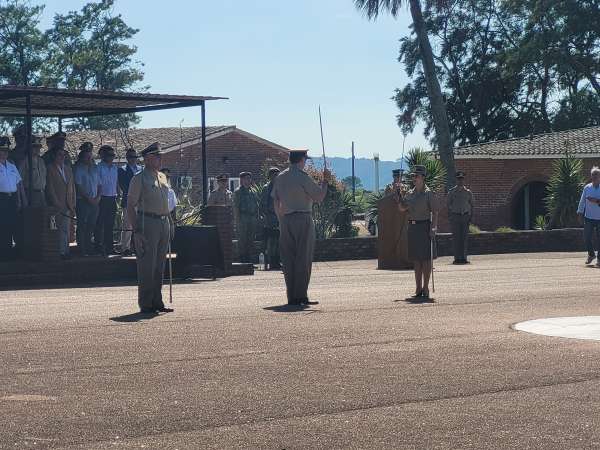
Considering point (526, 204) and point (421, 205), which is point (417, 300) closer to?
point (421, 205)

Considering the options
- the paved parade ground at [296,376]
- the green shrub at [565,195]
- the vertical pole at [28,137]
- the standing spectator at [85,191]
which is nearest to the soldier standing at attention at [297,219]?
the paved parade ground at [296,376]

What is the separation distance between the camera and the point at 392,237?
24.8 metres

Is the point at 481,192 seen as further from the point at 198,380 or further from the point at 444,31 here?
the point at 198,380

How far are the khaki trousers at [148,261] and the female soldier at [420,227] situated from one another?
3471 mm

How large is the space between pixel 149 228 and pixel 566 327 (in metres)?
4.50

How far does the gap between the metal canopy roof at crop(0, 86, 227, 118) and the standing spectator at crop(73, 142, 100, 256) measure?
894 mm

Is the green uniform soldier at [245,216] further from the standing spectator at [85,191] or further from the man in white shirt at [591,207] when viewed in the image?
the man in white shirt at [591,207]

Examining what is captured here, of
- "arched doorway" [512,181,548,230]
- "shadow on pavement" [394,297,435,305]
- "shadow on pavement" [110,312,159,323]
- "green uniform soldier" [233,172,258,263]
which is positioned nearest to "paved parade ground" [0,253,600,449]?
"shadow on pavement" [110,312,159,323]

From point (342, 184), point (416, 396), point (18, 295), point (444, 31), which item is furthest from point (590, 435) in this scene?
point (444, 31)

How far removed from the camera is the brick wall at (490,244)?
30531mm

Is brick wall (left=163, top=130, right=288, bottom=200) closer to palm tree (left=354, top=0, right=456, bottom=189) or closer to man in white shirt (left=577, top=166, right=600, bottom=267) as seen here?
palm tree (left=354, top=0, right=456, bottom=189)

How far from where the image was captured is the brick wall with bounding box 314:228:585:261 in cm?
3053

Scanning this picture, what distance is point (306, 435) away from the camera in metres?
7.84

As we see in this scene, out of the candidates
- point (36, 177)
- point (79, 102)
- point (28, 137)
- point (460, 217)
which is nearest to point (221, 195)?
point (79, 102)
